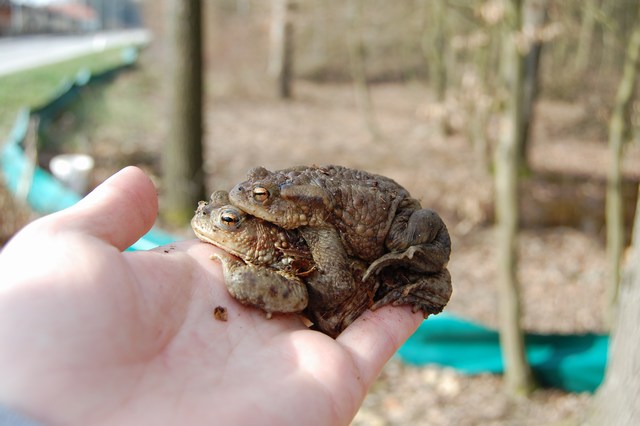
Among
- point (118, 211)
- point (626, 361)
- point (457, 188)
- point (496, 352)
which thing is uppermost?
point (118, 211)

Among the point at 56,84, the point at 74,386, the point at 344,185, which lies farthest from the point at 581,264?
the point at 56,84

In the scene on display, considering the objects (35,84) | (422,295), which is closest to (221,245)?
(422,295)

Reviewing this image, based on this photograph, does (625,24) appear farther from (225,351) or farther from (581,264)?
(225,351)

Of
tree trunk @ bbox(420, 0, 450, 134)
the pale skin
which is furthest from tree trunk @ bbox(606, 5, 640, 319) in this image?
tree trunk @ bbox(420, 0, 450, 134)

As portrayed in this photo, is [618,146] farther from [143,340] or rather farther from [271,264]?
[143,340]

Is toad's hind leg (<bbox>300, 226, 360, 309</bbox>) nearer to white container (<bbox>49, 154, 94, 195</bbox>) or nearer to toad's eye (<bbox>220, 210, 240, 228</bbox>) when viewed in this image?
toad's eye (<bbox>220, 210, 240, 228</bbox>)

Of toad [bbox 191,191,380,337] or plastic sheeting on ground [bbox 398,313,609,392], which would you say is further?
plastic sheeting on ground [bbox 398,313,609,392]

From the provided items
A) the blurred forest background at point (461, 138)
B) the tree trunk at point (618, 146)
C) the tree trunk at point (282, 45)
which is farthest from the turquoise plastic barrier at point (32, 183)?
the tree trunk at point (282, 45)
